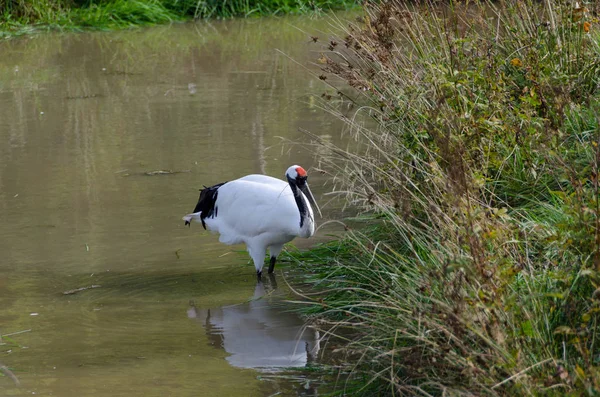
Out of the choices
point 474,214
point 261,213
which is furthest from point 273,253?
point 474,214

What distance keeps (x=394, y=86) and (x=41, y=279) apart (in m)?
2.53

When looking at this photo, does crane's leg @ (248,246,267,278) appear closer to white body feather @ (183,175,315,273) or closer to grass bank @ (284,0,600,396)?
white body feather @ (183,175,315,273)

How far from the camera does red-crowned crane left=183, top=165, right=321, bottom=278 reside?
6328 millimetres

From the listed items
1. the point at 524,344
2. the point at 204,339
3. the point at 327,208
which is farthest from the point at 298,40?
the point at 524,344

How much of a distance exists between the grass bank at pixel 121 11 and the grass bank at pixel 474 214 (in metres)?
10.1

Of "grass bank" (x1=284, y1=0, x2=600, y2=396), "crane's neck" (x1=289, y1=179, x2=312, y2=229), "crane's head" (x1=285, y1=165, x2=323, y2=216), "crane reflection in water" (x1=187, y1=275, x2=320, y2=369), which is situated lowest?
"crane reflection in water" (x1=187, y1=275, x2=320, y2=369)

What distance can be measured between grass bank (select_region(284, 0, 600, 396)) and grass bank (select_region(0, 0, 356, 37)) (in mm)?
10080

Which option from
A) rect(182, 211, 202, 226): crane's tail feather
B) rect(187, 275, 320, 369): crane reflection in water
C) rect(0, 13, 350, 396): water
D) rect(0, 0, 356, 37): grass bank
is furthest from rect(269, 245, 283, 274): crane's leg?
rect(0, 0, 356, 37): grass bank

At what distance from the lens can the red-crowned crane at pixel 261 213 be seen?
6328 millimetres

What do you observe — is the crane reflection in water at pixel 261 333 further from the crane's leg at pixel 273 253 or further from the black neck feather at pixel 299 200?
the black neck feather at pixel 299 200

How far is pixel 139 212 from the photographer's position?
778 centimetres

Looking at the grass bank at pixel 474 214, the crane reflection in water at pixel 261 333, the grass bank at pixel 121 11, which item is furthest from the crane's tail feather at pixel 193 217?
the grass bank at pixel 121 11

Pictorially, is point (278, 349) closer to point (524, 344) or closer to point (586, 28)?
point (524, 344)

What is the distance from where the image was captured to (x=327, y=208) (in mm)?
7605
